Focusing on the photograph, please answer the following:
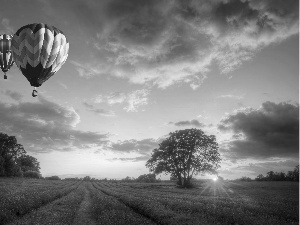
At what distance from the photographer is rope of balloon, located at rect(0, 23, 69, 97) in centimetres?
1708

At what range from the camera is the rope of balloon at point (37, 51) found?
672 inches

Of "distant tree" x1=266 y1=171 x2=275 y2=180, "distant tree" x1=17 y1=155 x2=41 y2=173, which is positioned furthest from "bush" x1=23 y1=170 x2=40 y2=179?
"distant tree" x1=266 y1=171 x2=275 y2=180

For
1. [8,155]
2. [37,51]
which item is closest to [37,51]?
[37,51]

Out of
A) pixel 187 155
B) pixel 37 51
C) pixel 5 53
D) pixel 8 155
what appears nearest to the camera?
pixel 37 51

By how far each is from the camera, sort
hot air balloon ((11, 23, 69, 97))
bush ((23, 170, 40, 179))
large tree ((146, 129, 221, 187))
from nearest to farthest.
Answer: hot air balloon ((11, 23, 69, 97)), large tree ((146, 129, 221, 187)), bush ((23, 170, 40, 179))

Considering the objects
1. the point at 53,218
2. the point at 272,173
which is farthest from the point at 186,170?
the point at 272,173

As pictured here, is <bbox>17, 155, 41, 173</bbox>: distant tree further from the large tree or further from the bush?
the large tree

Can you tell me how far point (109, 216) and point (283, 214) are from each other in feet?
38.0

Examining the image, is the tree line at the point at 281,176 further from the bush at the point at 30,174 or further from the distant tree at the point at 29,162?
the distant tree at the point at 29,162

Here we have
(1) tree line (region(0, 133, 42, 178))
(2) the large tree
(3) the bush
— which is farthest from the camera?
(3) the bush

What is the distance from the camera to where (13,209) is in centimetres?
1574

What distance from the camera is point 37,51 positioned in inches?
672

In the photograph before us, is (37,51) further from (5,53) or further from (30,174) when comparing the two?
(30,174)

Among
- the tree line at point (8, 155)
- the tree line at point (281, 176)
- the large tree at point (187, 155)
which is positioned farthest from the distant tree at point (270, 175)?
the tree line at point (8, 155)
